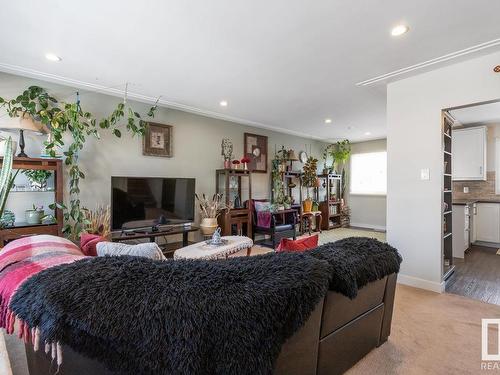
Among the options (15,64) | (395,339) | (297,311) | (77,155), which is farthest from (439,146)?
(15,64)

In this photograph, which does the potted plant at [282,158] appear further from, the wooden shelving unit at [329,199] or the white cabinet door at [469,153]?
the white cabinet door at [469,153]

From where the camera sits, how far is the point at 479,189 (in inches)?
202

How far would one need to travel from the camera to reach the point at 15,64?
2.82 metres

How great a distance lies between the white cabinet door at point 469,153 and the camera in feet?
15.9

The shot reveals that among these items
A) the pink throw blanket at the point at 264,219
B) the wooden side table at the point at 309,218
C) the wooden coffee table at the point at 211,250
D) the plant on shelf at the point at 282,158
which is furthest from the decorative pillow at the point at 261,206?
the wooden coffee table at the point at 211,250

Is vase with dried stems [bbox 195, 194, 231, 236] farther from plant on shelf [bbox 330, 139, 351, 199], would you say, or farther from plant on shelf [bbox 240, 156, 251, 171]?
plant on shelf [bbox 330, 139, 351, 199]

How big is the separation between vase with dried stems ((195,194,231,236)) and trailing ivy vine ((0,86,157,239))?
163cm

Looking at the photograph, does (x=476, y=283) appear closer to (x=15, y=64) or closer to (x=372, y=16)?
(x=372, y=16)

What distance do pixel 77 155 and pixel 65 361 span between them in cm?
294

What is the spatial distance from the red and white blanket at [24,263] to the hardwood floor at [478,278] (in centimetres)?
364

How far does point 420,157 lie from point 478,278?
1.73 meters

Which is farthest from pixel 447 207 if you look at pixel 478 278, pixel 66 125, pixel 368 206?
pixel 66 125

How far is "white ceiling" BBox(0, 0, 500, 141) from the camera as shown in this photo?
6.34 feet
